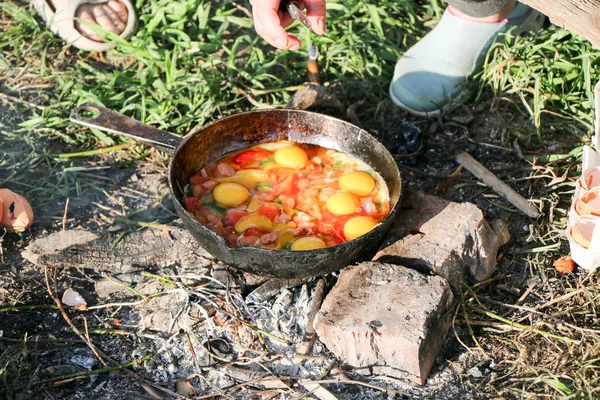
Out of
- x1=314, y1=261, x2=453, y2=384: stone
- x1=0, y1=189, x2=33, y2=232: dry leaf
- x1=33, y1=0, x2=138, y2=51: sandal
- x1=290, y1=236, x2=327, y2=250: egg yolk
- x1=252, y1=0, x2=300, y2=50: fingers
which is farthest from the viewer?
x1=33, y1=0, x2=138, y2=51: sandal

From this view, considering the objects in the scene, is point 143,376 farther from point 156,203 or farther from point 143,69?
point 143,69

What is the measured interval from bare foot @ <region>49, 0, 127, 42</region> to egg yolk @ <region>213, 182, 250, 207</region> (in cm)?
187

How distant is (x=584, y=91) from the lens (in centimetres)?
422

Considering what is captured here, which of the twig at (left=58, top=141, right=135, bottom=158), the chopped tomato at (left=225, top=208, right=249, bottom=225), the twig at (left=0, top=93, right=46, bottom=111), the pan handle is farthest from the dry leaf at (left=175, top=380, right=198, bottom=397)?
the twig at (left=0, top=93, right=46, bottom=111)

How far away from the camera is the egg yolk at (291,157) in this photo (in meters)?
3.76

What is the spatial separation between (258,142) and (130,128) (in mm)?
710

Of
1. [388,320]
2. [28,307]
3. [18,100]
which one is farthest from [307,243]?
[18,100]

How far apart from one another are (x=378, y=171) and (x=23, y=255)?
1.86 meters

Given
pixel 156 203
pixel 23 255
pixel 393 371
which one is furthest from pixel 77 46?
pixel 393 371

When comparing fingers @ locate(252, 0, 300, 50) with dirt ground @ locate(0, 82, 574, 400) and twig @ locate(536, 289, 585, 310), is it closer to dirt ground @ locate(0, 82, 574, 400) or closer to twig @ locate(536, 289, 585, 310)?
dirt ground @ locate(0, 82, 574, 400)

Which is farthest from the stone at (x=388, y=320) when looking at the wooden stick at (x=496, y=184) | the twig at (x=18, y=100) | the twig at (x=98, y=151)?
the twig at (x=18, y=100)

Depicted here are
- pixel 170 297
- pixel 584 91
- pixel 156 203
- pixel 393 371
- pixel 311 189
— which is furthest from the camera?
pixel 584 91

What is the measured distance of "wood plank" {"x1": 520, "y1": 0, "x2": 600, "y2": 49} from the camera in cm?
322

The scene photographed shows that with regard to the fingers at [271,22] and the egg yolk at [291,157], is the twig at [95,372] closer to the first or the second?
the egg yolk at [291,157]
